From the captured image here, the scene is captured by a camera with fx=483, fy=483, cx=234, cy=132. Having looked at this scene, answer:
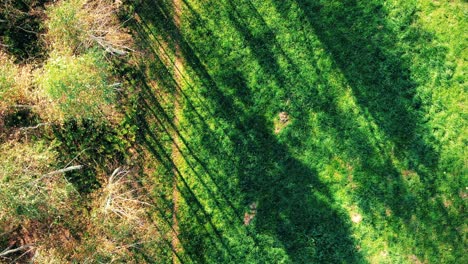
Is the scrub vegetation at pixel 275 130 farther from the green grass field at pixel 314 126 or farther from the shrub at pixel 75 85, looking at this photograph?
the shrub at pixel 75 85

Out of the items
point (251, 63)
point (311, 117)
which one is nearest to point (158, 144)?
point (251, 63)

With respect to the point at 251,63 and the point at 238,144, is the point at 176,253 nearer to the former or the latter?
the point at 238,144

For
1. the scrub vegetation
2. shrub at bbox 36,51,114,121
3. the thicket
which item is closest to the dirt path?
the scrub vegetation

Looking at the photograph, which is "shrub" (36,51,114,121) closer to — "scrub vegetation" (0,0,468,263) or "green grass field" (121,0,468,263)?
"scrub vegetation" (0,0,468,263)

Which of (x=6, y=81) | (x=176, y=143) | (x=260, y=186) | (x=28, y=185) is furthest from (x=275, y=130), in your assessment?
(x=6, y=81)

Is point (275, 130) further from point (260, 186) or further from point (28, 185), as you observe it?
point (28, 185)
